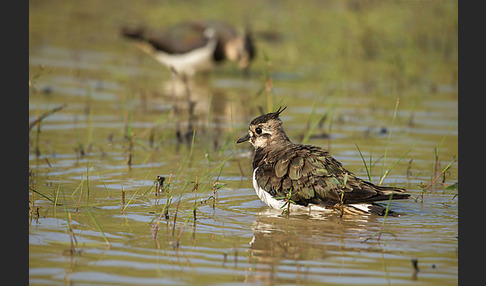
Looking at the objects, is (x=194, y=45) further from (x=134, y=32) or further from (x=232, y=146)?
(x=232, y=146)

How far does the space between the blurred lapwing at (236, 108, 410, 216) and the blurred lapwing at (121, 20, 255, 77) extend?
7535mm

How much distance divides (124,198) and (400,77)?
814 centimetres

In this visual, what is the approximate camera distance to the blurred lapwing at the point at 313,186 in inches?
269

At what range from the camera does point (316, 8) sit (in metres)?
20.0

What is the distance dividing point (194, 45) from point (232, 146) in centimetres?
528

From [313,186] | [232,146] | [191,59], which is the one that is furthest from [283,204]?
[191,59]

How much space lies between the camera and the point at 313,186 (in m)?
7.02

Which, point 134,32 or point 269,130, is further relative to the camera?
point 134,32

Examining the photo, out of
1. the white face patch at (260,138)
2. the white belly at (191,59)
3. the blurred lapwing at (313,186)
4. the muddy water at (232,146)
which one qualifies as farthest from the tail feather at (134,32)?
the blurred lapwing at (313,186)

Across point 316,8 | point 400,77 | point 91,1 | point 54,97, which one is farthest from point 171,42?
point 91,1

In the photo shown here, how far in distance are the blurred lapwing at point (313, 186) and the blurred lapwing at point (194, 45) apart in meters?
7.53

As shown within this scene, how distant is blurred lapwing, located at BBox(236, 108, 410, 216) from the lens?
682 centimetres

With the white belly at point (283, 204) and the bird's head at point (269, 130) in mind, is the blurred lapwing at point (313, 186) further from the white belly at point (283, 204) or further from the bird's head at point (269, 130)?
the bird's head at point (269, 130)

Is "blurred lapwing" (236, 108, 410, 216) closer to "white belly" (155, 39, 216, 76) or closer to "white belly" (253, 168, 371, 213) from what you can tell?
"white belly" (253, 168, 371, 213)
